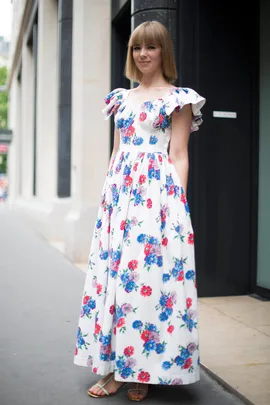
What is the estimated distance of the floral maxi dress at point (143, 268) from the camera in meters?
2.92

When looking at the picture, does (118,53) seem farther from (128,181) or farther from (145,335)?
(145,335)

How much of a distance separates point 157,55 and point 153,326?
1.41 m

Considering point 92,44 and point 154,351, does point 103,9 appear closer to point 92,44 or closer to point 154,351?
point 92,44

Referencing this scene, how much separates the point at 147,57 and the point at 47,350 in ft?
6.97

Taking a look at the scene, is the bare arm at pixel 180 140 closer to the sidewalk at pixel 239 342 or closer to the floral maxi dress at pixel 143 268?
the floral maxi dress at pixel 143 268

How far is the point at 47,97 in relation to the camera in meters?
15.1

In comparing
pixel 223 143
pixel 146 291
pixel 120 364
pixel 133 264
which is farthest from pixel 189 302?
pixel 223 143

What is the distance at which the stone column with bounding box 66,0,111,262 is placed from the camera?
28.9 ft

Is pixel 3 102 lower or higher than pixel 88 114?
higher

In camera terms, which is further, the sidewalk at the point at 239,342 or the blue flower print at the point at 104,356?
the sidewalk at the point at 239,342

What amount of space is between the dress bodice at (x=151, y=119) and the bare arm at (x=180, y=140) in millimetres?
35

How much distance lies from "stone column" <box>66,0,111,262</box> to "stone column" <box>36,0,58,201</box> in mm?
5950

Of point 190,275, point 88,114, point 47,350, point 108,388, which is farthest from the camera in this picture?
point 88,114

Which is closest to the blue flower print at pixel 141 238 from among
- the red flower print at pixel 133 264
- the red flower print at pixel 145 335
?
the red flower print at pixel 133 264
